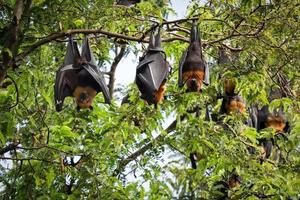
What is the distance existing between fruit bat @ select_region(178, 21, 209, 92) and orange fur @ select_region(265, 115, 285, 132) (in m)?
2.03

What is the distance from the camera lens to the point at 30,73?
15.3 feet

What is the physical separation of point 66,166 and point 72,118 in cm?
92

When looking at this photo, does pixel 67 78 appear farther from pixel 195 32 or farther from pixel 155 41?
pixel 195 32

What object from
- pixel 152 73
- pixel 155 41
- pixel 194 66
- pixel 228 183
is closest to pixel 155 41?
pixel 155 41

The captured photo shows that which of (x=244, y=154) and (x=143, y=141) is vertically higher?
(x=143, y=141)

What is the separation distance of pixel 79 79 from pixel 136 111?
138 cm

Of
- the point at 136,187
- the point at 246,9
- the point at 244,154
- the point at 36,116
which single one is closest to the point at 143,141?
the point at 136,187

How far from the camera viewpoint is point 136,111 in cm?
662

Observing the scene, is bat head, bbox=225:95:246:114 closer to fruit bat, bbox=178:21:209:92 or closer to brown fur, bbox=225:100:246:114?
brown fur, bbox=225:100:246:114

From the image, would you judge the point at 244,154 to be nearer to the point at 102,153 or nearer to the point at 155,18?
the point at 102,153

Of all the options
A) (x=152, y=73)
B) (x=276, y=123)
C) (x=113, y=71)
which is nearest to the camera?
(x=152, y=73)

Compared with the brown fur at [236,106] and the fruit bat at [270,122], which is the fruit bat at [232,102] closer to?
the brown fur at [236,106]

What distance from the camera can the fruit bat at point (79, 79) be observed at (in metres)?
5.29

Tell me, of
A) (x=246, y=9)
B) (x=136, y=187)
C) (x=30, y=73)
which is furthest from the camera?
(x=136, y=187)
